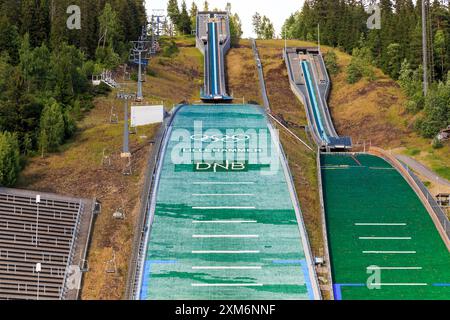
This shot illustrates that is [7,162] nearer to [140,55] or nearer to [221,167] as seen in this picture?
[221,167]

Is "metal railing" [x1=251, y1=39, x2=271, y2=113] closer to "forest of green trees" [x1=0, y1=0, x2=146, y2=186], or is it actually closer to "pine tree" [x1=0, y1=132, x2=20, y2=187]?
"forest of green trees" [x1=0, y1=0, x2=146, y2=186]

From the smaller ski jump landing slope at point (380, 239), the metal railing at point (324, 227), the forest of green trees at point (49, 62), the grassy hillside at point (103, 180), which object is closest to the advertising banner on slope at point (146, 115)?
the grassy hillside at point (103, 180)

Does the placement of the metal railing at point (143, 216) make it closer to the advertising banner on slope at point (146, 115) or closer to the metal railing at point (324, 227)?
the advertising banner on slope at point (146, 115)

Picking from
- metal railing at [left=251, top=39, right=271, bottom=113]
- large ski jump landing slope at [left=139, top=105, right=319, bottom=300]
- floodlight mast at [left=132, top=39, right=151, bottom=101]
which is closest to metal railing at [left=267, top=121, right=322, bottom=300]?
large ski jump landing slope at [left=139, top=105, right=319, bottom=300]

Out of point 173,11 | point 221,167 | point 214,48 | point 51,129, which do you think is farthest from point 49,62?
point 173,11
